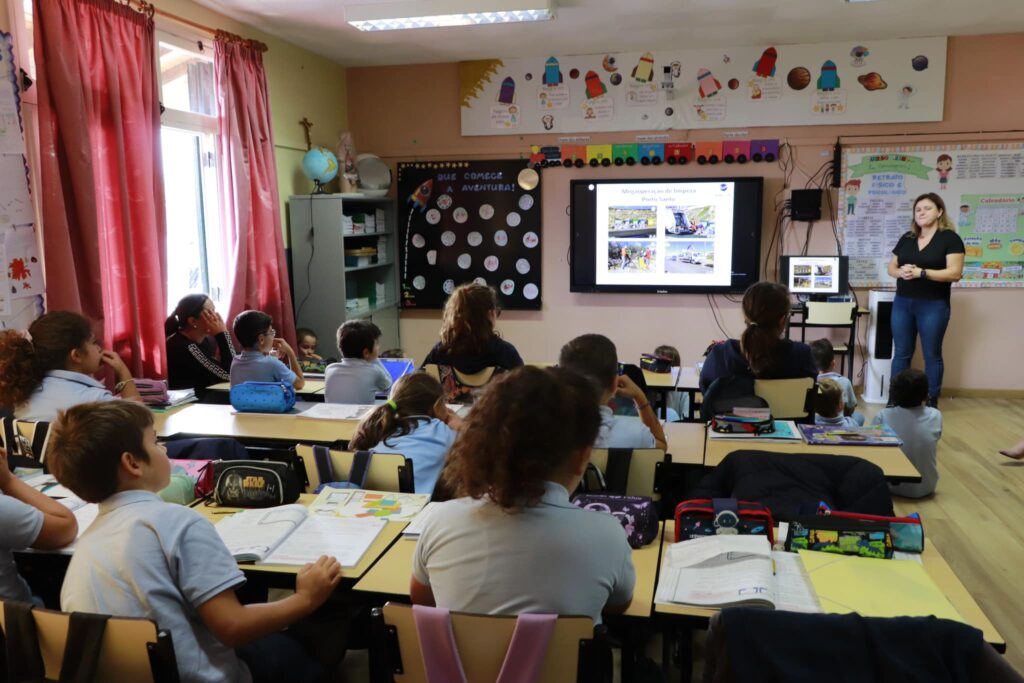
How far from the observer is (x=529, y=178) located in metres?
6.84

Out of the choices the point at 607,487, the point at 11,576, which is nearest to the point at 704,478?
the point at 607,487

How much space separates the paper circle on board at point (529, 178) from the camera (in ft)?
22.4

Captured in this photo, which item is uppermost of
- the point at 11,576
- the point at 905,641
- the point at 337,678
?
the point at 905,641

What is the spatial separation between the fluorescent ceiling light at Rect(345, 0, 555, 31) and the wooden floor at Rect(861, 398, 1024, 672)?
11.0 ft

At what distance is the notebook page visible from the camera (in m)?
1.95

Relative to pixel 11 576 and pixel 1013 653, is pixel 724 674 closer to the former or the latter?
pixel 11 576

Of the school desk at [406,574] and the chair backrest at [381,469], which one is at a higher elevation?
the chair backrest at [381,469]

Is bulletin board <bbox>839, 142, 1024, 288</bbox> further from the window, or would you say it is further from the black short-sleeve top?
the window

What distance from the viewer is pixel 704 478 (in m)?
2.66

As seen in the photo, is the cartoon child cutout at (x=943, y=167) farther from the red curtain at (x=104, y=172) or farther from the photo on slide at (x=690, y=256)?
the red curtain at (x=104, y=172)

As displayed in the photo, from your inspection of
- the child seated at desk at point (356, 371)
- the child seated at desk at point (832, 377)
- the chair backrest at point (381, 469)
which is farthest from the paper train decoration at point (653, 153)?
the chair backrest at point (381, 469)

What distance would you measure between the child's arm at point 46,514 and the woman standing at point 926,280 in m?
5.48

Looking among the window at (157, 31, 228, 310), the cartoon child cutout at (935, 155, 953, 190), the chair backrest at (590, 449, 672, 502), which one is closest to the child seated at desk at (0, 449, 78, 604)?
the chair backrest at (590, 449, 672, 502)

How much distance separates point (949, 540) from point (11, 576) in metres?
3.54
